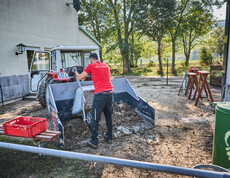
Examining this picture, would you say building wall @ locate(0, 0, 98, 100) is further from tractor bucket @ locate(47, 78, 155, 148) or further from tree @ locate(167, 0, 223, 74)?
tree @ locate(167, 0, 223, 74)

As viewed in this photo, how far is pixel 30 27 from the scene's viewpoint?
9.34 meters

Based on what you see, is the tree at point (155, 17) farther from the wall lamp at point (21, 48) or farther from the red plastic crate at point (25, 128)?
the red plastic crate at point (25, 128)

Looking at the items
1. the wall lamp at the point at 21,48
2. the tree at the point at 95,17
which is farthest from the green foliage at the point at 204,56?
the wall lamp at the point at 21,48

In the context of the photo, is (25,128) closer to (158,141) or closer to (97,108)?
(97,108)

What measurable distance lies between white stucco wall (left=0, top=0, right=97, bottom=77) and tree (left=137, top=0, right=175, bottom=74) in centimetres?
643

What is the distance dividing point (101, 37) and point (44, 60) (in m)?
12.4

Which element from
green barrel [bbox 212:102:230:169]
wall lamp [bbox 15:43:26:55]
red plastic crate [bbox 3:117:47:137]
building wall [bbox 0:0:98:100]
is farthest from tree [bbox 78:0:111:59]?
green barrel [bbox 212:102:230:169]

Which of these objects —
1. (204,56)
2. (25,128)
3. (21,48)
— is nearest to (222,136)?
(25,128)

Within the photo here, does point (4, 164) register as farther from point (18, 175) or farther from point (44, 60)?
point (44, 60)

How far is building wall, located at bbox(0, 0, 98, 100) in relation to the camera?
7.99 meters

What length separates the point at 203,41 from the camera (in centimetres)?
3159

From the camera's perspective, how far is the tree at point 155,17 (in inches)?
604

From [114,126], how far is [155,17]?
1408cm

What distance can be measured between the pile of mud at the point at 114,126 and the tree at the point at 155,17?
13.1m
